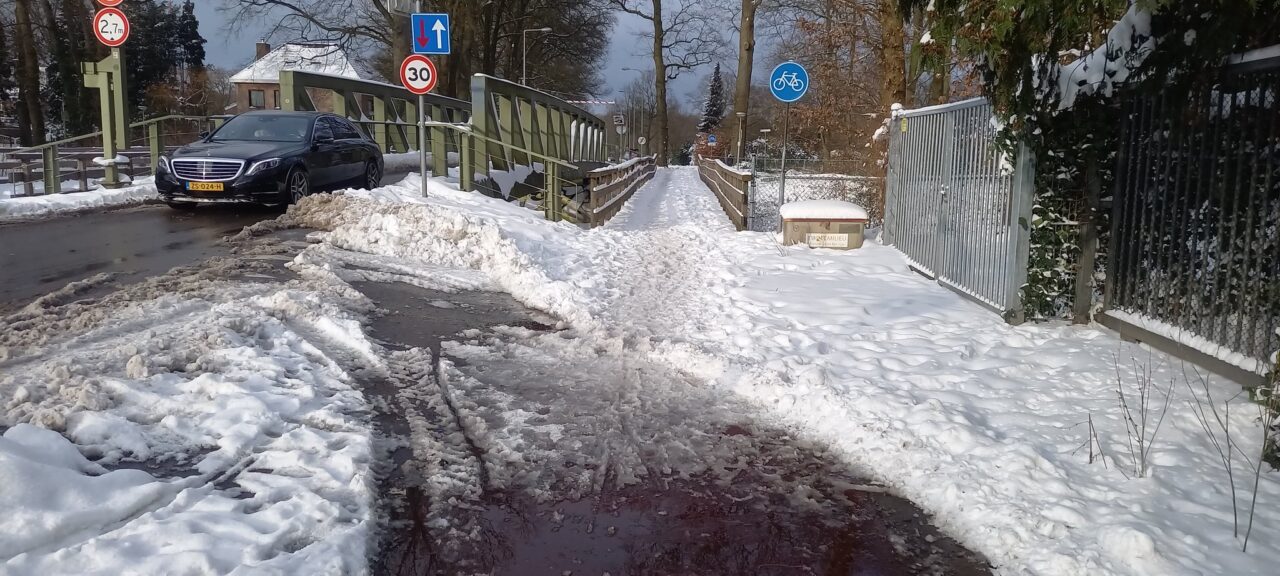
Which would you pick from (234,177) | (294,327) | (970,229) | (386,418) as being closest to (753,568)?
(386,418)

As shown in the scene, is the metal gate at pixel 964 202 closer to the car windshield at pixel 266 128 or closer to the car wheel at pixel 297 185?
the car wheel at pixel 297 185

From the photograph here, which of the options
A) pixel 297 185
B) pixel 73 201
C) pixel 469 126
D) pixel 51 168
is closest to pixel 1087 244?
pixel 297 185

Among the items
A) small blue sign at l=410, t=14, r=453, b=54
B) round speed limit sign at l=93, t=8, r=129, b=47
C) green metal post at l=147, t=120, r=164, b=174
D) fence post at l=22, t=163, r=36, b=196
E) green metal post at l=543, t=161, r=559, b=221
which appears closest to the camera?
small blue sign at l=410, t=14, r=453, b=54

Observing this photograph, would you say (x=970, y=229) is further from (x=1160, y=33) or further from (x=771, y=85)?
(x=771, y=85)

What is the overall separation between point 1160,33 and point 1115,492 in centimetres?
345

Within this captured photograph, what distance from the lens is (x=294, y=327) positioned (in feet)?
21.0

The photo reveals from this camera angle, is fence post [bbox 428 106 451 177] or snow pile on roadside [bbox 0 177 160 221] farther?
fence post [bbox 428 106 451 177]

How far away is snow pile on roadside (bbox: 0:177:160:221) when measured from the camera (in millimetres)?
13045

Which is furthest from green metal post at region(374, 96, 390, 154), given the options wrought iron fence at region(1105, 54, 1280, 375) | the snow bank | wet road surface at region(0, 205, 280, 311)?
wrought iron fence at region(1105, 54, 1280, 375)

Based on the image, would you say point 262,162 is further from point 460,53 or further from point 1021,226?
point 460,53

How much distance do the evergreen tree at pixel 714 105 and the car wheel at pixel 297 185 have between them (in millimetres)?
78249

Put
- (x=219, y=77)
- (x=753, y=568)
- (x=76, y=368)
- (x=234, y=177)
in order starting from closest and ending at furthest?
1. (x=753, y=568)
2. (x=76, y=368)
3. (x=234, y=177)
4. (x=219, y=77)

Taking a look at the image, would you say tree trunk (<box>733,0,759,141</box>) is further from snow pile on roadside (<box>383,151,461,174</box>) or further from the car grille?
the car grille

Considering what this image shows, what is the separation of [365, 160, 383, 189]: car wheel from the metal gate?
9032mm
